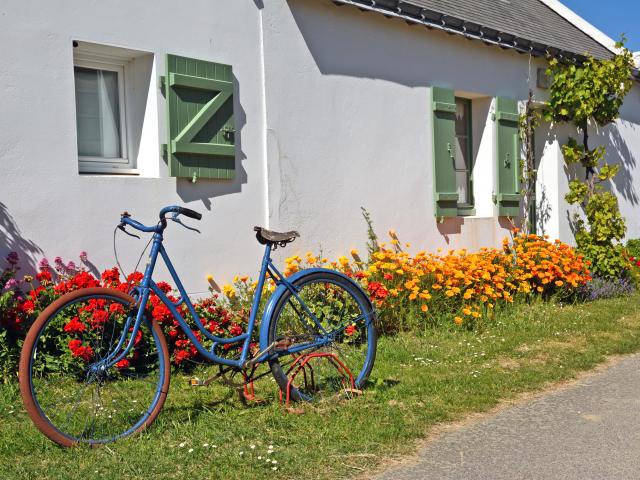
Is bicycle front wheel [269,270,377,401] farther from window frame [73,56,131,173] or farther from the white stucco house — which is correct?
window frame [73,56,131,173]

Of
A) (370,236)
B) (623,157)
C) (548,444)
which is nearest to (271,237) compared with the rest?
(548,444)

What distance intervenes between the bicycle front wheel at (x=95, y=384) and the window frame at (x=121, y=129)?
1.85 m

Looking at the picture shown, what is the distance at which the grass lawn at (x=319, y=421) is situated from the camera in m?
3.58

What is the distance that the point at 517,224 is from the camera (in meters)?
10.1

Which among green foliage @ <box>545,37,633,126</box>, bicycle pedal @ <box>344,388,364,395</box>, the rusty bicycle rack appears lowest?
bicycle pedal @ <box>344,388,364,395</box>

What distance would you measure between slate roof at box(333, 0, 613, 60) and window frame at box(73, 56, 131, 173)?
2450 millimetres

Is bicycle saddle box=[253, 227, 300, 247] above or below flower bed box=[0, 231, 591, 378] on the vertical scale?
above

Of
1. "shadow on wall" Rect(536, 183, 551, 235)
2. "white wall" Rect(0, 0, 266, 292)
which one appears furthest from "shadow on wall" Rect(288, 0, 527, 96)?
"shadow on wall" Rect(536, 183, 551, 235)

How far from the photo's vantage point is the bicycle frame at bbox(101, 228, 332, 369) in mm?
3887

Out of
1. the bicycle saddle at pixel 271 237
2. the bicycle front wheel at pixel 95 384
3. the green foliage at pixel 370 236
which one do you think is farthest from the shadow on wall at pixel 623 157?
the bicycle front wheel at pixel 95 384

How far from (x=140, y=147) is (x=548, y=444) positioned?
397 centimetres

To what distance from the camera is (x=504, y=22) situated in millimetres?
10508

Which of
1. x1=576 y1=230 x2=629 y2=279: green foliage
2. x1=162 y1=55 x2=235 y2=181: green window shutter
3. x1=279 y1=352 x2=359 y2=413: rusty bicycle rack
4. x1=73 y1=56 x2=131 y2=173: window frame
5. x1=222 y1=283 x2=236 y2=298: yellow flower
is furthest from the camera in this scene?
x1=576 y1=230 x2=629 y2=279: green foliage

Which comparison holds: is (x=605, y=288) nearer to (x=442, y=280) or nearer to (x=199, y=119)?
(x=442, y=280)
